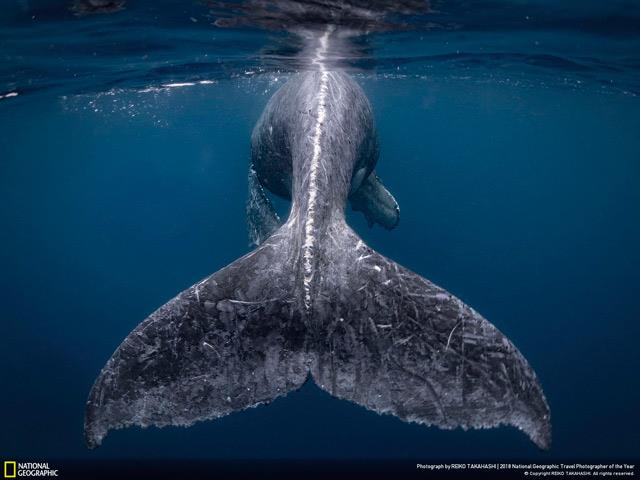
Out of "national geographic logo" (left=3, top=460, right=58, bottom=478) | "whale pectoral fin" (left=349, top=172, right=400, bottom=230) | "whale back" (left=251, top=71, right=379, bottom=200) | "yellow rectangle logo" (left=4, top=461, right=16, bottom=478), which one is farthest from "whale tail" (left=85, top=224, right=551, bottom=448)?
"yellow rectangle logo" (left=4, top=461, right=16, bottom=478)

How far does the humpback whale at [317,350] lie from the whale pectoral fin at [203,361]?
1 cm

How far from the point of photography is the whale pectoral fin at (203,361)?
4.58 m

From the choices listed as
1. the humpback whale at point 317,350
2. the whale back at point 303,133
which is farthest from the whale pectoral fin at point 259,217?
the humpback whale at point 317,350

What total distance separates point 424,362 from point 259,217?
6406 millimetres

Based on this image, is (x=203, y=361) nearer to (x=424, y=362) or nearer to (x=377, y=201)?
(x=424, y=362)

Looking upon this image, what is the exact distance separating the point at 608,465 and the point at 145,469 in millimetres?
19259

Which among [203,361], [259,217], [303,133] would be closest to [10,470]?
[259,217]

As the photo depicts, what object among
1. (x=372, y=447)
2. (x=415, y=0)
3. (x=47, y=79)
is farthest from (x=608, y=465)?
(x=47, y=79)

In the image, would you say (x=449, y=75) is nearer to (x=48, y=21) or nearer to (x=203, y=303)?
(x=48, y=21)

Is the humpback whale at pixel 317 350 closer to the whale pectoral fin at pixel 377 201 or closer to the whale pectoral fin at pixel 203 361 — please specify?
Result: the whale pectoral fin at pixel 203 361

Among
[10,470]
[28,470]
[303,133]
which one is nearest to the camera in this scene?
[303,133]

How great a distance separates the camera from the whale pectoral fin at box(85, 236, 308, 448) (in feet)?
15.0

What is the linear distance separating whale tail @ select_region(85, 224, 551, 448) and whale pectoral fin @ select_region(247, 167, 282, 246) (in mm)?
4845

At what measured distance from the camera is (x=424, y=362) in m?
4.66
